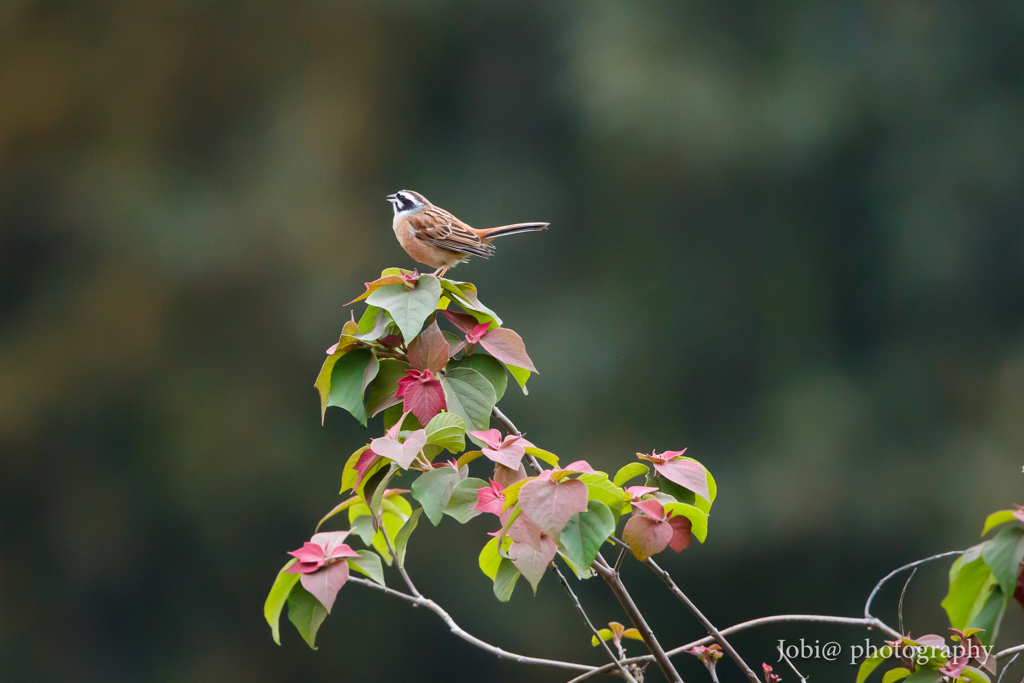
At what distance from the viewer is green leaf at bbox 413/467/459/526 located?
2.81 ft

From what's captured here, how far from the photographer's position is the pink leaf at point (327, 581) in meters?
0.87

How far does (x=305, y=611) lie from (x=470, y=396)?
306 mm

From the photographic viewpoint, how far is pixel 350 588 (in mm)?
4910

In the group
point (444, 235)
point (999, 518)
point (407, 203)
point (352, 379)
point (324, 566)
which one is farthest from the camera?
point (407, 203)

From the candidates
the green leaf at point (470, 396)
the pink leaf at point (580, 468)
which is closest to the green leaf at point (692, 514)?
the pink leaf at point (580, 468)

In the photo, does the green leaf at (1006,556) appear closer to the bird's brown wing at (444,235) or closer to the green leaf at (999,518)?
the green leaf at (999,518)

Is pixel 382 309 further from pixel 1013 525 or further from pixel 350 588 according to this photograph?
pixel 350 588

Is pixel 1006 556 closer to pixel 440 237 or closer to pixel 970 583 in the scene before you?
pixel 970 583

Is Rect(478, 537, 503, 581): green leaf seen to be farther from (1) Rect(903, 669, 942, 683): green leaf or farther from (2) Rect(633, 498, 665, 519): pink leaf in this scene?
(1) Rect(903, 669, 942, 683): green leaf

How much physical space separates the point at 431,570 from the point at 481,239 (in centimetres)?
308

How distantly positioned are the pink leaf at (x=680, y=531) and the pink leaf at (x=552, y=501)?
14 cm

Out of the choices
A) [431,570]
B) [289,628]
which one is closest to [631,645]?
[431,570]

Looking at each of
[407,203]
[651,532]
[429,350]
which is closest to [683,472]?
[651,532]

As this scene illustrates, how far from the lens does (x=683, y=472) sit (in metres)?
0.92
